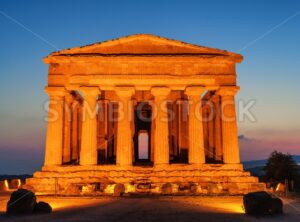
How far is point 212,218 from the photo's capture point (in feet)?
53.2

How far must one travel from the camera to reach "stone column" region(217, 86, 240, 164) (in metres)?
31.6

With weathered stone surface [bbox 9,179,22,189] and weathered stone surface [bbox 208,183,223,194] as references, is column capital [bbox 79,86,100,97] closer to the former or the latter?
weathered stone surface [bbox 9,179,22,189]

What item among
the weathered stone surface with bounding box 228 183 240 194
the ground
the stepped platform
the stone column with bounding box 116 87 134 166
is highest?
the stone column with bounding box 116 87 134 166

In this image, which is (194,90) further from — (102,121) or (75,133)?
(75,133)

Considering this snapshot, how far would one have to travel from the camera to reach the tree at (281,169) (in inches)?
1679

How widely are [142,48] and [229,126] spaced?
9769 millimetres

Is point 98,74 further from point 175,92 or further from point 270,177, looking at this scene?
point 270,177

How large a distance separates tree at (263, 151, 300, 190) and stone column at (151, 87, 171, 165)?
55.7 feet

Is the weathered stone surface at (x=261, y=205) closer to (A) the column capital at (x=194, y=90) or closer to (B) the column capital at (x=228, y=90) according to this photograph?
(A) the column capital at (x=194, y=90)

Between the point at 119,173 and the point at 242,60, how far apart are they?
13.8m

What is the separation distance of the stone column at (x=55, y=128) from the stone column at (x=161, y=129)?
775 cm

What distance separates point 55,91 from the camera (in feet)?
104

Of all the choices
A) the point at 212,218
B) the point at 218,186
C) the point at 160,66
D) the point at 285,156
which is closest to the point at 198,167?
the point at 218,186

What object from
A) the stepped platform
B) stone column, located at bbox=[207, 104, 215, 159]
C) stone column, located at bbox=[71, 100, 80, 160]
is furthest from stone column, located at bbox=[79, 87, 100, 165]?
stone column, located at bbox=[207, 104, 215, 159]
